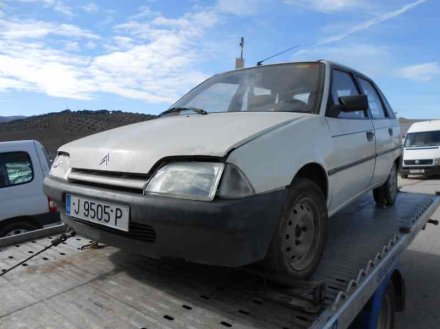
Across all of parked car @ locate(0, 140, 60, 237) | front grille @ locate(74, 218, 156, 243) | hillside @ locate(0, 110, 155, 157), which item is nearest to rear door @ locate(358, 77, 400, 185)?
front grille @ locate(74, 218, 156, 243)

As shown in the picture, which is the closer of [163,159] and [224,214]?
[224,214]

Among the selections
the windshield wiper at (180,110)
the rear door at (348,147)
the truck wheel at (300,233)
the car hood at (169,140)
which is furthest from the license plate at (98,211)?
the rear door at (348,147)

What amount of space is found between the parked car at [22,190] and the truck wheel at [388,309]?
4122 mm

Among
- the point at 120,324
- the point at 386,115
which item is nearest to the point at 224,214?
the point at 120,324

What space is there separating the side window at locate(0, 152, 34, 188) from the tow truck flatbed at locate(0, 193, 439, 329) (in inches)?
98.3

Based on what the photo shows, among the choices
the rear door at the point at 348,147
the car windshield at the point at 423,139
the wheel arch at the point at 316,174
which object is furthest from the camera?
the car windshield at the point at 423,139

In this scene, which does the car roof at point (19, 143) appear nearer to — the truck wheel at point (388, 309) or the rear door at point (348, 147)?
→ the rear door at point (348, 147)

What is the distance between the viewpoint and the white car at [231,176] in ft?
6.33

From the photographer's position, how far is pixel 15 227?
5.24m

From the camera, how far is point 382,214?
4.17 meters

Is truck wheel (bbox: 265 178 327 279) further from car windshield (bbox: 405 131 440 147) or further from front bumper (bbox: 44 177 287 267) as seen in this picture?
car windshield (bbox: 405 131 440 147)

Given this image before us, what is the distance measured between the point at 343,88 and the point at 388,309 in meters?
1.79

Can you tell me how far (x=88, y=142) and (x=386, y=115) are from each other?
3.31 metres

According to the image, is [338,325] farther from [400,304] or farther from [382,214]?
[382,214]
